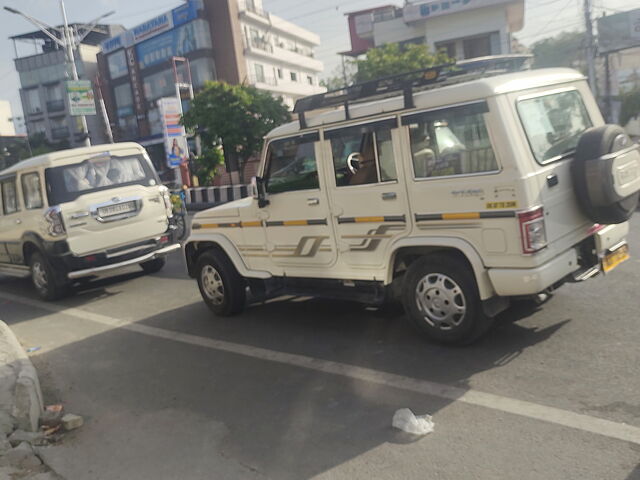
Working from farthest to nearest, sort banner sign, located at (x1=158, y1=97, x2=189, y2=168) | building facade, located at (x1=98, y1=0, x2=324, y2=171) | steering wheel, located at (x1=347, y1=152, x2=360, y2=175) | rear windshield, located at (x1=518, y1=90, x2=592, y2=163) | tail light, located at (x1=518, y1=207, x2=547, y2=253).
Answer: building facade, located at (x1=98, y1=0, x2=324, y2=171)
banner sign, located at (x1=158, y1=97, x2=189, y2=168)
steering wheel, located at (x1=347, y1=152, x2=360, y2=175)
rear windshield, located at (x1=518, y1=90, x2=592, y2=163)
tail light, located at (x1=518, y1=207, x2=547, y2=253)

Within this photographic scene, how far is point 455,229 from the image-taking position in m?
4.65

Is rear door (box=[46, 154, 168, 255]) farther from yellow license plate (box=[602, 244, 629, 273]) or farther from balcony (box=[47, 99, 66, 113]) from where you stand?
balcony (box=[47, 99, 66, 113])

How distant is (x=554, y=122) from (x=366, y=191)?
1639 mm

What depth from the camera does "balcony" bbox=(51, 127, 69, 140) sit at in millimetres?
69562

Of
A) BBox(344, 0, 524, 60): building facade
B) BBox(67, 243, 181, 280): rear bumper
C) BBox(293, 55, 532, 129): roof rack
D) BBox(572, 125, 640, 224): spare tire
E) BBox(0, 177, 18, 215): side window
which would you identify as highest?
BBox(344, 0, 524, 60): building facade

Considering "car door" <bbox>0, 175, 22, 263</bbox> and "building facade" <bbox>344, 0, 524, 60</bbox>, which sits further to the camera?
"building facade" <bbox>344, 0, 524, 60</bbox>

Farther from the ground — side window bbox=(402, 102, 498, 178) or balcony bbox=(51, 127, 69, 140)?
balcony bbox=(51, 127, 69, 140)

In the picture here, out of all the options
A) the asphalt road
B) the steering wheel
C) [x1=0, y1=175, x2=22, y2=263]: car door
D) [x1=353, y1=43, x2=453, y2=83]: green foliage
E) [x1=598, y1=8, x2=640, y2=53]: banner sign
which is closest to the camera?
the asphalt road

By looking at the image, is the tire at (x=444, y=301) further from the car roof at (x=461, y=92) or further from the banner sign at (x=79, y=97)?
the banner sign at (x=79, y=97)

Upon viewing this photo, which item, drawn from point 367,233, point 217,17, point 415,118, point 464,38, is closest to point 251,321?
point 367,233

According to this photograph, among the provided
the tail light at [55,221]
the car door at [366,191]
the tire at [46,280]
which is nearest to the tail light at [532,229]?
the car door at [366,191]

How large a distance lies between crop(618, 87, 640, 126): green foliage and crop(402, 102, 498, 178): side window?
25.0m

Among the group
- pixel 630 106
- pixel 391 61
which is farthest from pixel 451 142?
pixel 630 106

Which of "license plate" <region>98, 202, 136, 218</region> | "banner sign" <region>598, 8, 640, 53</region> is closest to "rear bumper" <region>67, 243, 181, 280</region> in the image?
"license plate" <region>98, 202, 136, 218</region>
